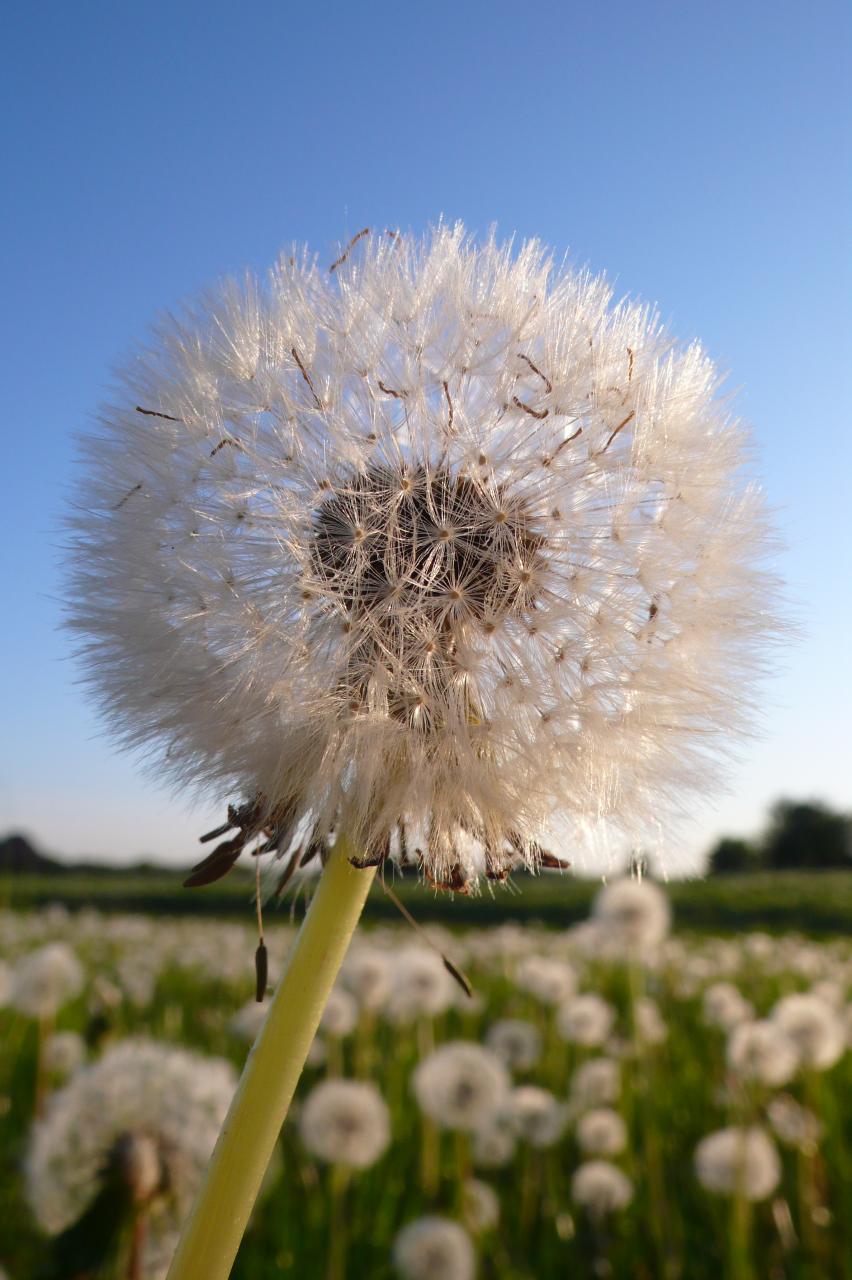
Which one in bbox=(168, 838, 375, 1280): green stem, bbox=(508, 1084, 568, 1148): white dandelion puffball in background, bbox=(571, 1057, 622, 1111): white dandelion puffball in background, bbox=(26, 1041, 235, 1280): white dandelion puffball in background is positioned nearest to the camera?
bbox=(168, 838, 375, 1280): green stem

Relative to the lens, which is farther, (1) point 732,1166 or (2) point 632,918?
(2) point 632,918

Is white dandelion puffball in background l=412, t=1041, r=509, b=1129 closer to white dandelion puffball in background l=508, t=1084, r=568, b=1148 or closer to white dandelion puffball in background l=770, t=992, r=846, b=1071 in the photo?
white dandelion puffball in background l=508, t=1084, r=568, b=1148

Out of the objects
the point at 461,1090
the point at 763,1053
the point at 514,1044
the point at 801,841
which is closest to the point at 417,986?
the point at 514,1044

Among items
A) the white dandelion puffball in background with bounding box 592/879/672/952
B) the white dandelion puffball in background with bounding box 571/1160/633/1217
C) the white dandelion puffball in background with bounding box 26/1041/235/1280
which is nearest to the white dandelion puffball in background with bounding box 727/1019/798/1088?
the white dandelion puffball in background with bounding box 592/879/672/952

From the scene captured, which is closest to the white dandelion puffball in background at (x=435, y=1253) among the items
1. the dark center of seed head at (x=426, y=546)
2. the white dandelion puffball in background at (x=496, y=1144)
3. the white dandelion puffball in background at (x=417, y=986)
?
the white dandelion puffball in background at (x=496, y=1144)

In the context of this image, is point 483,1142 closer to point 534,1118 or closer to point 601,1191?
point 534,1118

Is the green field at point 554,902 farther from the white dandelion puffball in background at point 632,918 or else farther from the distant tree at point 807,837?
the distant tree at point 807,837

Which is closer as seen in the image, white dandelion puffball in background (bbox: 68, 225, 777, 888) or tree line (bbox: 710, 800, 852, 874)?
white dandelion puffball in background (bbox: 68, 225, 777, 888)
